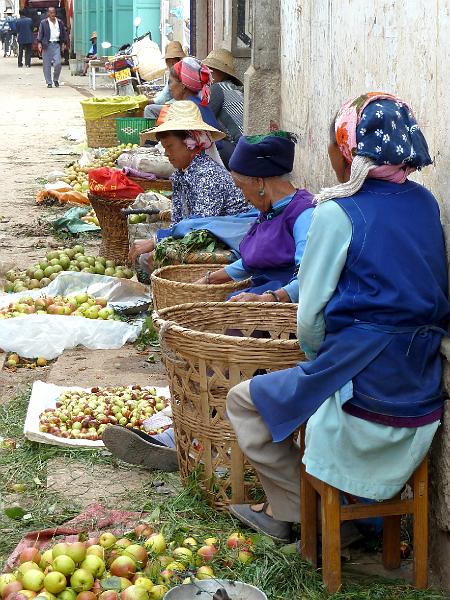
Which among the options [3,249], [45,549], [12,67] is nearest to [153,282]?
[45,549]

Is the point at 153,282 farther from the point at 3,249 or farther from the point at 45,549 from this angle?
the point at 3,249

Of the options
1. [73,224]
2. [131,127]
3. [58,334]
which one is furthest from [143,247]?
[131,127]

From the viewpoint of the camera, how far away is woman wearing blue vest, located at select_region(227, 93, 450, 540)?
2.95 meters

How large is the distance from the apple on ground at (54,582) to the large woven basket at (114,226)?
5031mm

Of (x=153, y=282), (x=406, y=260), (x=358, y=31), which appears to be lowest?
(x=153, y=282)

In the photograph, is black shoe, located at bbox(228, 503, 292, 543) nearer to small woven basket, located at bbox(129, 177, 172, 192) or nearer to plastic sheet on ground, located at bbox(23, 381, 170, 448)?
plastic sheet on ground, located at bbox(23, 381, 170, 448)

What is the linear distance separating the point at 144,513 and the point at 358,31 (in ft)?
7.70

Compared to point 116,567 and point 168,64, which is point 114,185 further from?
point 116,567

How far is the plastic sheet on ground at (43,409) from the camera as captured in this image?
4500 millimetres

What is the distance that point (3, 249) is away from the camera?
9.29 meters

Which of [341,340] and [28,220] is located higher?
[341,340]

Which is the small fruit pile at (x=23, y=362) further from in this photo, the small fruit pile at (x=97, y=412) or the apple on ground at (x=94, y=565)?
the apple on ground at (x=94, y=565)

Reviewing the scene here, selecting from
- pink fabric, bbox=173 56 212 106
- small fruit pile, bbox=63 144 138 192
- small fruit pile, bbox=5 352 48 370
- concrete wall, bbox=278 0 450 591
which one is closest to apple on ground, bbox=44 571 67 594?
concrete wall, bbox=278 0 450 591

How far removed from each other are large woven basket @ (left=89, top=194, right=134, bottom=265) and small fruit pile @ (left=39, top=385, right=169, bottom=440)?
3.03 meters
